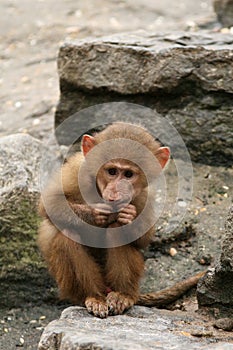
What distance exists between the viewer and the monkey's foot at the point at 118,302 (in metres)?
6.03

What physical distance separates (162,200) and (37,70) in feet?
14.1

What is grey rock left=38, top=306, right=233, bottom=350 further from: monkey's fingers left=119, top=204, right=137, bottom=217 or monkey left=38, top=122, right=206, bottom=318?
monkey's fingers left=119, top=204, right=137, bottom=217

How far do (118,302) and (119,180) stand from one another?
0.95 meters

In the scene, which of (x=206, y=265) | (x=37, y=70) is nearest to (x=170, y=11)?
(x=37, y=70)

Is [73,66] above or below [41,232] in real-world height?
above

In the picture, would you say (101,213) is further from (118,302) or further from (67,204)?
(118,302)

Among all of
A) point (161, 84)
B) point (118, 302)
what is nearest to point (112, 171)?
point (118, 302)

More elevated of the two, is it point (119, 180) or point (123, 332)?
point (119, 180)

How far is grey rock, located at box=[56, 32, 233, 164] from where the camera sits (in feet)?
26.1

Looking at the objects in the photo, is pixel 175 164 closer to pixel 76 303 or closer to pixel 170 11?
pixel 76 303

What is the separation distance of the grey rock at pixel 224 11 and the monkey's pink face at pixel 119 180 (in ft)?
15.9

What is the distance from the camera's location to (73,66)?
823 centimetres

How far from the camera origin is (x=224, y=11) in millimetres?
10797

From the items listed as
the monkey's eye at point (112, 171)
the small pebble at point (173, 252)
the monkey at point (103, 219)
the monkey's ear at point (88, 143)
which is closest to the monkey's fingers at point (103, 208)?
the monkey at point (103, 219)
